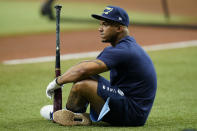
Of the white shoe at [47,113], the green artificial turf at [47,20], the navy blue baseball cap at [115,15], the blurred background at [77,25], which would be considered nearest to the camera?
the navy blue baseball cap at [115,15]

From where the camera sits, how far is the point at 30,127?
5.98 metres

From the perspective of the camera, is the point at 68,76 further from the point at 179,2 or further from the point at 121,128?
the point at 179,2

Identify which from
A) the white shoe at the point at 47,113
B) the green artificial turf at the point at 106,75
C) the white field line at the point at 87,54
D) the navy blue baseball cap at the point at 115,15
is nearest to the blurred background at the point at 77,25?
the white field line at the point at 87,54

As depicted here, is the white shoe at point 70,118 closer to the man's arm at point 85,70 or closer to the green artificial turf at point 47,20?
the man's arm at point 85,70

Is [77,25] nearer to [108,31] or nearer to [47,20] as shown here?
[47,20]

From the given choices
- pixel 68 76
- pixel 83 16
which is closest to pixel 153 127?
pixel 68 76

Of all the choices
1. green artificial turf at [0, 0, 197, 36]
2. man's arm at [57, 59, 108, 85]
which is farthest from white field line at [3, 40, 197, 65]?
man's arm at [57, 59, 108, 85]

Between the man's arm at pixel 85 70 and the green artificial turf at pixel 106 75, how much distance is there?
23.5 inches

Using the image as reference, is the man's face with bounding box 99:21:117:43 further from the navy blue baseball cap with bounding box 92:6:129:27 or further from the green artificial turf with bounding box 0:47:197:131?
the green artificial turf with bounding box 0:47:197:131

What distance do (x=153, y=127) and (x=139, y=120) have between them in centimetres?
21

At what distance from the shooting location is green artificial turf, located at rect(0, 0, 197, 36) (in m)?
17.6

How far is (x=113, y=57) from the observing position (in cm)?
568

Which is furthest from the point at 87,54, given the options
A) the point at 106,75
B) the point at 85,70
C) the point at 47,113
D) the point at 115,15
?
the point at 85,70

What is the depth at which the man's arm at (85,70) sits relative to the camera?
223 inches
